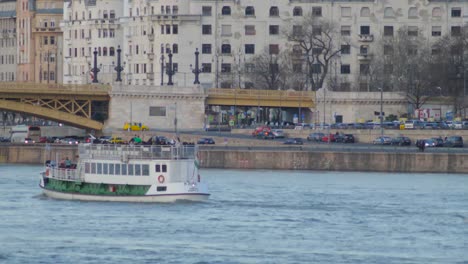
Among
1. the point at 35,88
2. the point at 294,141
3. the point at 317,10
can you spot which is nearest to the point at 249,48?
the point at 317,10

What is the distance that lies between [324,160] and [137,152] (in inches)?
1235

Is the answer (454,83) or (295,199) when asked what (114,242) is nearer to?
(295,199)

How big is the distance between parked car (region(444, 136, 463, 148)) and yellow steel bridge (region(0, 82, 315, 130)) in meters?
19.8

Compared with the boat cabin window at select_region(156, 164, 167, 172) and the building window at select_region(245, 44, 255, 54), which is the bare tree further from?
the boat cabin window at select_region(156, 164, 167, 172)

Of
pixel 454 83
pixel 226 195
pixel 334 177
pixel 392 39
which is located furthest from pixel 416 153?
pixel 392 39

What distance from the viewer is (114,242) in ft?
313

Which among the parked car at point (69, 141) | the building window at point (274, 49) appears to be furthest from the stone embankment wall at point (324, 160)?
the building window at point (274, 49)

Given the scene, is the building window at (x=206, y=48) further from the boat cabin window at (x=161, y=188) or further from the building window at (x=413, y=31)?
the boat cabin window at (x=161, y=188)

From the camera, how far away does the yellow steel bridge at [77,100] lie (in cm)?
16288

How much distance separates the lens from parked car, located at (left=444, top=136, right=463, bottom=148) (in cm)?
15312

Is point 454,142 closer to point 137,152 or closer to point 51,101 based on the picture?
point 51,101

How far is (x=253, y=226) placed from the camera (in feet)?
334

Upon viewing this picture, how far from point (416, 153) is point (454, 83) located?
38.7m

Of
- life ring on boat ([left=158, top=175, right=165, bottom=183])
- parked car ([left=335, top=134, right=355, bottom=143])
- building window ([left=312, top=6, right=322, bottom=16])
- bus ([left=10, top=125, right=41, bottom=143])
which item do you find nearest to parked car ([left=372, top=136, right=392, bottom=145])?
parked car ([left=335, top=134, right=355, bottom=143])
